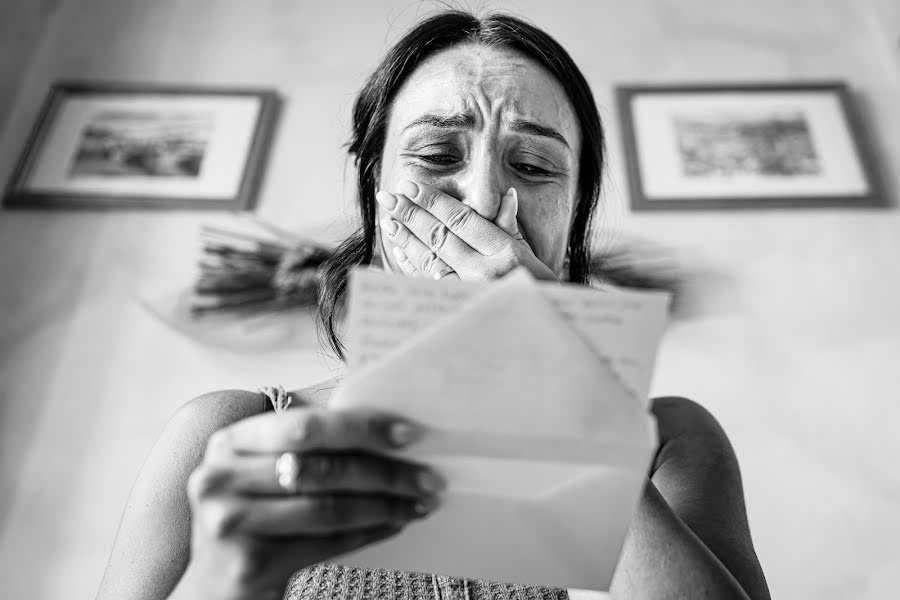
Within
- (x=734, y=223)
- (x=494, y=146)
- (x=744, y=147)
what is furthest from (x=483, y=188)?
(x=744, y=147)

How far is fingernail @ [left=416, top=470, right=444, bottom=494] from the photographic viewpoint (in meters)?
0.44

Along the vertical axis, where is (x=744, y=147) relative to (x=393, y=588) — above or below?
above

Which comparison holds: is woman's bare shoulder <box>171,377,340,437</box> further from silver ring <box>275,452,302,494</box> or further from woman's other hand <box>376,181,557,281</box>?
silver ring <box>275,452,302,494</box>

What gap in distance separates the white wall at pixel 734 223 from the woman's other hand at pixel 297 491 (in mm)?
1045

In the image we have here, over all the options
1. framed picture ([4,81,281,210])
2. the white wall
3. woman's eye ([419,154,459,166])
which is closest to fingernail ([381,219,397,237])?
woman's eye ([419,154,459,166])

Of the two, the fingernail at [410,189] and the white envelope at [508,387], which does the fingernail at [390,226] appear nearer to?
the fingernail at [410,189]

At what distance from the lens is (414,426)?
418mm

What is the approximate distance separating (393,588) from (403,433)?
0.40m

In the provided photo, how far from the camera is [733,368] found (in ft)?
4.69

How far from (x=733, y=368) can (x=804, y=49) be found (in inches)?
42.0

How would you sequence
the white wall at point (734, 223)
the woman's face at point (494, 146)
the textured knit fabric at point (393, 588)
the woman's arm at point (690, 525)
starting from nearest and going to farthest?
the woman's arm at point (690, 525)
the textured knit fabric at point (393, 588)
the woman's face at point (494, 146)
the white wall at point (734, 223)

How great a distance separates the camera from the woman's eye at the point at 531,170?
892mm

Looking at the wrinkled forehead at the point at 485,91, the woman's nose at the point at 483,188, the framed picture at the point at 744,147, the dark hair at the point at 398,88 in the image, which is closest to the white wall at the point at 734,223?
the framed picture at the point at 744,147

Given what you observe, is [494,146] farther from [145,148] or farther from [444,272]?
[145,148]
